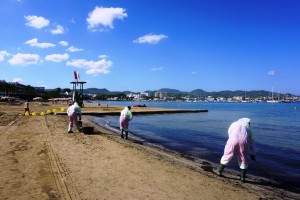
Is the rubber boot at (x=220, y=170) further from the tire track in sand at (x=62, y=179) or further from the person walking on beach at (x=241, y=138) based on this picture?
the tire track in sand at (x=62, y=179)

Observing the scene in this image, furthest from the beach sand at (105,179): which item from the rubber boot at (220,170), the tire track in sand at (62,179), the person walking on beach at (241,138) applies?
the person walking on beach at (241,138)

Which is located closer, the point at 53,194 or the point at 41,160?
the point at 53,194

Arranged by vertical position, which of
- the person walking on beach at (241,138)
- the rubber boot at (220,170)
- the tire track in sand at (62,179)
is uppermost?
the person walking on beach at (241,138)

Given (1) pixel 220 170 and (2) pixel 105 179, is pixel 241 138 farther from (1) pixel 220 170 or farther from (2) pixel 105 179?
(2) pixel 105 179

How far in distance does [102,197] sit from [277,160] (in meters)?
11.4

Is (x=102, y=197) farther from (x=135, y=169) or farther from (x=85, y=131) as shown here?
(x=85, y=131)

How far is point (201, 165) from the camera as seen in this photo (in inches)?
522

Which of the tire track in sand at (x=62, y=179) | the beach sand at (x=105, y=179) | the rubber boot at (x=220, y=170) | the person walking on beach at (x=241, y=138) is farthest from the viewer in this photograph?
the rubber boot at (x=220, y=170)

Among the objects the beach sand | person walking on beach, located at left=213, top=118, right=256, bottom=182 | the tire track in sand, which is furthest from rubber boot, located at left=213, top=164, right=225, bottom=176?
the tire track in sand

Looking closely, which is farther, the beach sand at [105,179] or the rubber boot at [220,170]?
the rubber boot at [220,170]

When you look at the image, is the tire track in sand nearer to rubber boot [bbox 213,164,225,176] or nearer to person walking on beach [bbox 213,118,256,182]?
person walking on beach [bbox 213,118,256,182]

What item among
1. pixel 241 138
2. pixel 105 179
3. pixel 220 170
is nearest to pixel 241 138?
pixel 241 138

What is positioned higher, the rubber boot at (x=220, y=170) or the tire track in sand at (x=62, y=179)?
the tire track in sand at (x=62, y=179)

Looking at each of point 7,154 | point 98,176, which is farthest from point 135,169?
point 7,154
